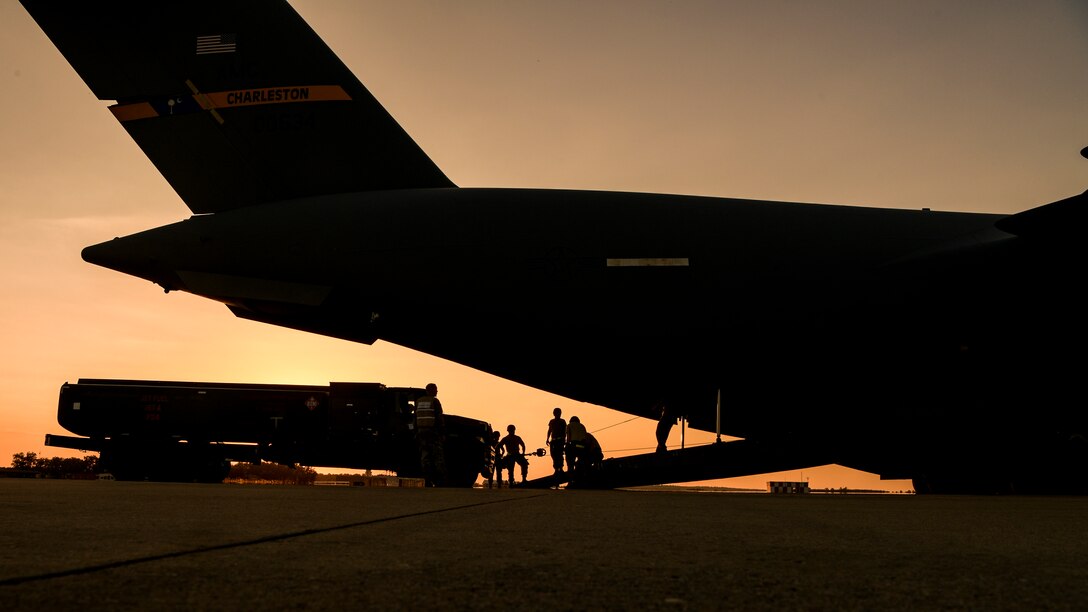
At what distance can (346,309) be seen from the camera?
9477 millimetres

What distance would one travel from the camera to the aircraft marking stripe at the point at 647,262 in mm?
9617

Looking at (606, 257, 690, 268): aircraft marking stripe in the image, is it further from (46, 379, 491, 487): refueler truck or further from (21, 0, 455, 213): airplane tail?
(46, 379, 491, 487): refueler truck

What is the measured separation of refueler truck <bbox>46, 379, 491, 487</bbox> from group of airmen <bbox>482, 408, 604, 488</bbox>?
21.5 inches

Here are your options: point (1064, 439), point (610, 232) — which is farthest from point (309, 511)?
point (1064, 439)

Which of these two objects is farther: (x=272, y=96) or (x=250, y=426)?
(x=250, y=426)

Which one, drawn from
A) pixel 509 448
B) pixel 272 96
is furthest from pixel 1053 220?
pixel 509 448

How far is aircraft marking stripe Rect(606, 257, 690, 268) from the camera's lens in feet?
31.6

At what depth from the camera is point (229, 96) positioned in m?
9.94

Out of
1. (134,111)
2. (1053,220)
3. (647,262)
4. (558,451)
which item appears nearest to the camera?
(1053,220)

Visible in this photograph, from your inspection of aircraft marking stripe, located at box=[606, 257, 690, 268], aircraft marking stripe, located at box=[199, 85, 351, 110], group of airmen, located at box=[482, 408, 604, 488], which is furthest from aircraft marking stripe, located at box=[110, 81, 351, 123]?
group of airmen, located at box=[482, 408, 604, 488]

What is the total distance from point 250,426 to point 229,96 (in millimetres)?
10069

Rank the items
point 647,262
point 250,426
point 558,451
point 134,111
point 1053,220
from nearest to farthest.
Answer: point 1053,220 < point 647,262 < point 134,111 < point 558,451 < point 250,426

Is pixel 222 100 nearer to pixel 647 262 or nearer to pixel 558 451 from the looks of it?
pixel 647 262

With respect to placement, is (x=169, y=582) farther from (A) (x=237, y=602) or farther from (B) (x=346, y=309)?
(B) (x=346, y=309)
